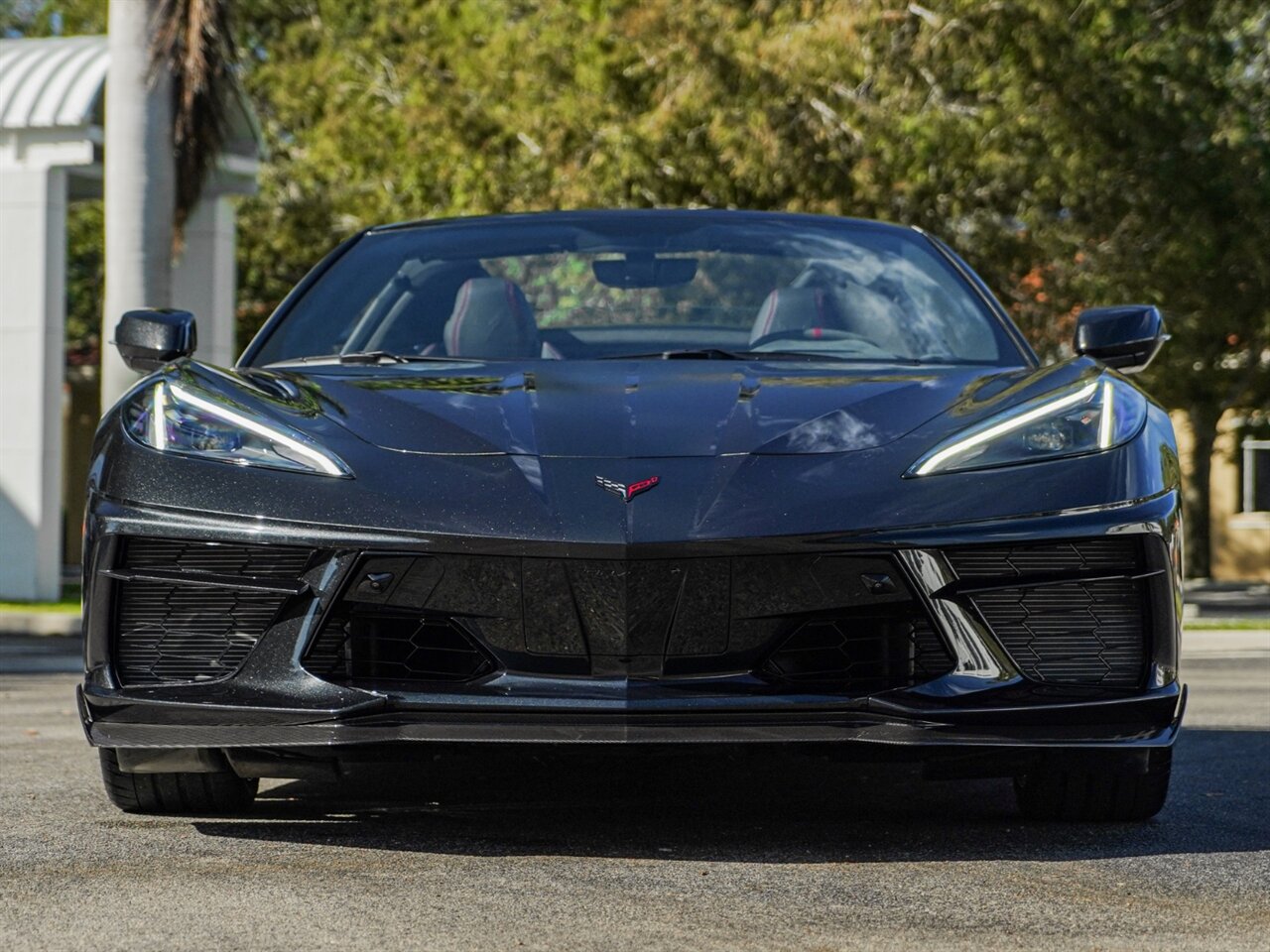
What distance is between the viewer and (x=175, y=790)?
4129 mm

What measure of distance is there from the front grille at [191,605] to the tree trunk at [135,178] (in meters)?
9.44

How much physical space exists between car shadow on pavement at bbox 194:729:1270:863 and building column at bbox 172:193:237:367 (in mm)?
13297

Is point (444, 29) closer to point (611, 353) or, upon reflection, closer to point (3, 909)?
point (611, 353)

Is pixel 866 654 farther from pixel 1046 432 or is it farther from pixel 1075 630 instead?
pixel 1046 432

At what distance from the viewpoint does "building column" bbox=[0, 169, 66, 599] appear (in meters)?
15.7

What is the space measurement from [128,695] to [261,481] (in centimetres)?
48

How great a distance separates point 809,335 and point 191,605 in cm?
180

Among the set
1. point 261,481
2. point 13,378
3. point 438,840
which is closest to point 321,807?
point 438,840

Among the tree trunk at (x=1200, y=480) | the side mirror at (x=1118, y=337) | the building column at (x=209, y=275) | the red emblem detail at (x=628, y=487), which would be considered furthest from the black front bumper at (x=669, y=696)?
the tree trunk at (x=1200, y=480)

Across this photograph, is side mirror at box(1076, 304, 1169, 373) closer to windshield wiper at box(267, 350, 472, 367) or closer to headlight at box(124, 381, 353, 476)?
windshield wiper at box(267, 350, 472, 367)

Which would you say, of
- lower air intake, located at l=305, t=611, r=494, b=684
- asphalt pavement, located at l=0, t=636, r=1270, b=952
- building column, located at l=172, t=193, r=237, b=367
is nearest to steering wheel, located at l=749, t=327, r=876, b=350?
asphalt pavement, located at l=0, t=636, r=1270, b=952

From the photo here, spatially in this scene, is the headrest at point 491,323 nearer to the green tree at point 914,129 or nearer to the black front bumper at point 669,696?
the black front bumper at point 669,696

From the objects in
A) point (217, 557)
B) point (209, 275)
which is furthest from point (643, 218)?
point (209, 275)

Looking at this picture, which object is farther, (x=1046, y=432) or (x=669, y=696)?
(x=1046, y=432)
